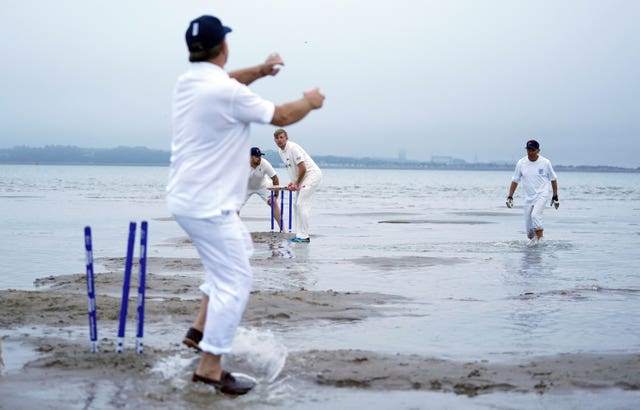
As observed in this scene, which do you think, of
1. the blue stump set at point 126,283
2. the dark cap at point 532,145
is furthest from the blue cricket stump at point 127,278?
the dark cap at point 532,145

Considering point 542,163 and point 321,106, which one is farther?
point 542,163

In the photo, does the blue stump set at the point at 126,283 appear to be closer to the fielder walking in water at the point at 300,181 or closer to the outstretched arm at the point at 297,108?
the outstretched arm at the point at 297,108

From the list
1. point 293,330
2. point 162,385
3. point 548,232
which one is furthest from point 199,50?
point 548,232

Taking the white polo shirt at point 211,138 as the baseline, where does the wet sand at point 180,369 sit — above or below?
below

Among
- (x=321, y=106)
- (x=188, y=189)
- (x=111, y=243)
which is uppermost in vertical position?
(x=321, y=106)

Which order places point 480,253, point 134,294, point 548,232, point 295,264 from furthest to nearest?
point 548,232 → point 480,253 → point 295,264 → point 134,294

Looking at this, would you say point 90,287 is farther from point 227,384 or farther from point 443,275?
point 443,275

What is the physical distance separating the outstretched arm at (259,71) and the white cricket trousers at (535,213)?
12523mm

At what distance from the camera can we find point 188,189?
519cm

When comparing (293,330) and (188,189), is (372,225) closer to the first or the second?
(293,330)

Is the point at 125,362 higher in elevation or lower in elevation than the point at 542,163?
lower

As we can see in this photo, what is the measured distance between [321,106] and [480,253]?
10958mm

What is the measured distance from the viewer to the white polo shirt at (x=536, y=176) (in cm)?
1753

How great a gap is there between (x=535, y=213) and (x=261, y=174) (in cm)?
610
